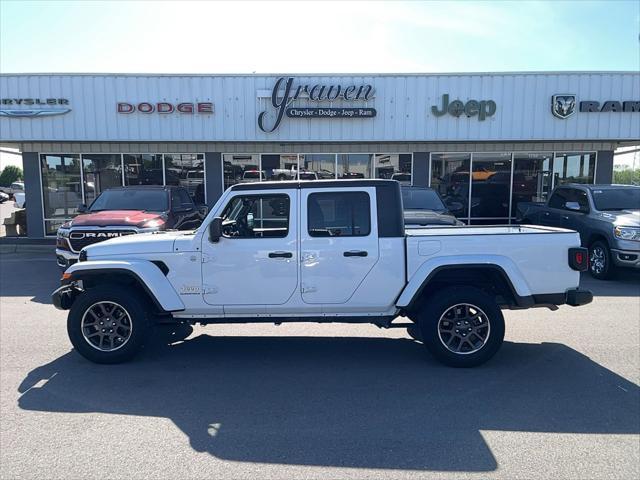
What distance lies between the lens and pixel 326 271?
A: 193 inches

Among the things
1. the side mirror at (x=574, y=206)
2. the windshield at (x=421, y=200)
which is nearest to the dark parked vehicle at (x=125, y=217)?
the windshield at (x=421, y=200)

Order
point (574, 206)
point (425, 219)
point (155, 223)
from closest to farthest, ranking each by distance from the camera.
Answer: point (425, 219) < point (155, 223) < point (574, 206)

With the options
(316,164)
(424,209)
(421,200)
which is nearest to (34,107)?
(316,164)

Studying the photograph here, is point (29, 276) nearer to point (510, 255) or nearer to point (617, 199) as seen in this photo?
point (510, 255)

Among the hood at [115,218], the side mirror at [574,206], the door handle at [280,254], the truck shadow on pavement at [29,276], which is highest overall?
the side mirror at [574,206]

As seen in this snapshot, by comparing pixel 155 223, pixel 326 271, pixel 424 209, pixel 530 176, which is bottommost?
pixel 326 271

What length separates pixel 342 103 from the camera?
543 inches

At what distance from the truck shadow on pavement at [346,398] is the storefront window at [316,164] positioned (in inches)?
408

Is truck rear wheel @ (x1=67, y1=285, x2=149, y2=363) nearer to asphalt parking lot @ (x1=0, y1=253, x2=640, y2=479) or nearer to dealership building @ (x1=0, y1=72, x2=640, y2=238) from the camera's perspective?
asphalt parking lot @ (x1=0, y1=253, x2=640, y2=479)

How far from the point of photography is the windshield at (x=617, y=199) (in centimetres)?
1028

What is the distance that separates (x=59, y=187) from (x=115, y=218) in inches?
326

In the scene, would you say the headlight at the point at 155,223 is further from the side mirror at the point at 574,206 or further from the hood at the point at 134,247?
the side mirror at the point at 574,206

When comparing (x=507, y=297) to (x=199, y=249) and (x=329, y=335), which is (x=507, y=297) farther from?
(x=199, y=249)

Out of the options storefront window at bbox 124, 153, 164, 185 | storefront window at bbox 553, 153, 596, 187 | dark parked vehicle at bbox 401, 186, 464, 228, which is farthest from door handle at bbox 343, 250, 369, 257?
storefront window at bbox 553, 153, 596, 187
